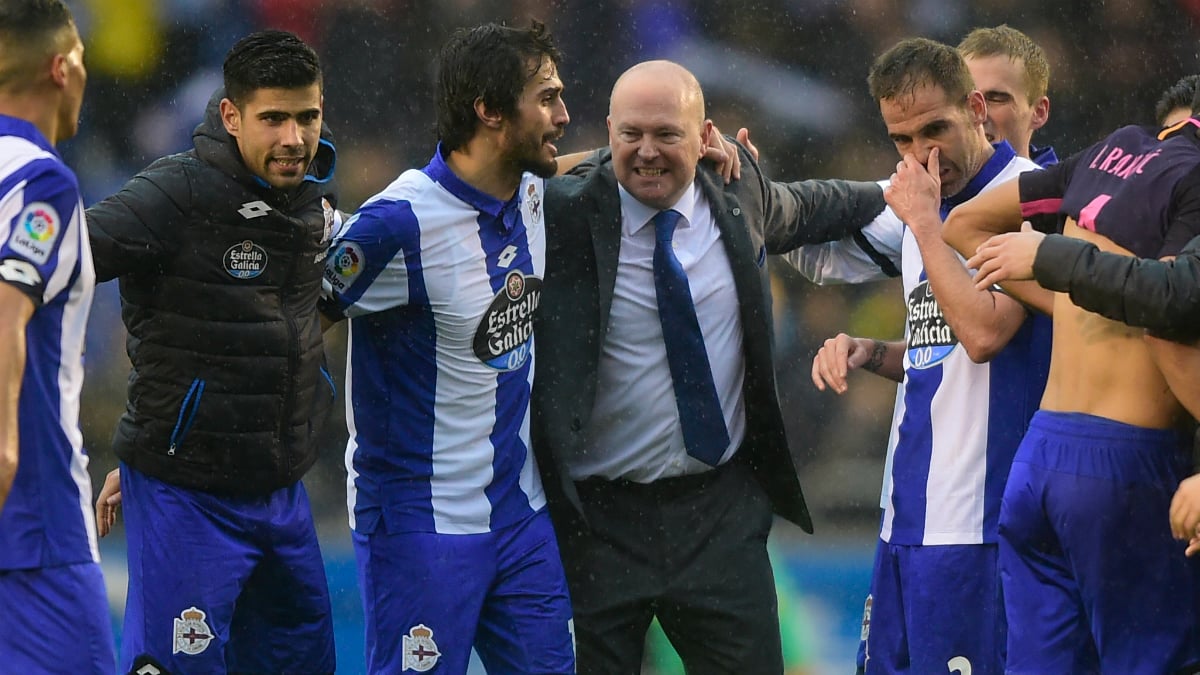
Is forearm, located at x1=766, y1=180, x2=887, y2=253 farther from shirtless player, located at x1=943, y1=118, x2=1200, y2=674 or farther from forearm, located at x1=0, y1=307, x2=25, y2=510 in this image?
forearm, located at x1=0, y1=307, x2=25, y2=510

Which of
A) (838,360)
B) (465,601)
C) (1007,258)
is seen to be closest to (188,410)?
(465,601)

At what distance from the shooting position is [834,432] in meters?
8.67

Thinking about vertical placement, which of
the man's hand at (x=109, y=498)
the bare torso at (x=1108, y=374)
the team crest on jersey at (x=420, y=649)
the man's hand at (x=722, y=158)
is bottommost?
the team crest on jersey at (x=420, y=649)

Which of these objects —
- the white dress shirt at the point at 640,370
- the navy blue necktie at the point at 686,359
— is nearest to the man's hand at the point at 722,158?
the white dress shirt at the point at 640,370

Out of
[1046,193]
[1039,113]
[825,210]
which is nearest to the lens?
[1046,193]

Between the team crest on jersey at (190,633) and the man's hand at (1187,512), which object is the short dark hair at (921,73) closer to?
the man's hand at (1187,512)

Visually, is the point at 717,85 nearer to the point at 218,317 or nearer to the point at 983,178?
the point at 983,178

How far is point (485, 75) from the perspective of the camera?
15.2 ft

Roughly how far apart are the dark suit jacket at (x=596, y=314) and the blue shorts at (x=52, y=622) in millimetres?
1588

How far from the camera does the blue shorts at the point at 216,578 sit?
4.55 m

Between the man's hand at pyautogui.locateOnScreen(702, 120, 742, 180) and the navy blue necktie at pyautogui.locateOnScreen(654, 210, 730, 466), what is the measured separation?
29 centimetres

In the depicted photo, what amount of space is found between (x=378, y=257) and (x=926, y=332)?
1.56 metres

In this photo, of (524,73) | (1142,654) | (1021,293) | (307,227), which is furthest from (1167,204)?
(307,227)

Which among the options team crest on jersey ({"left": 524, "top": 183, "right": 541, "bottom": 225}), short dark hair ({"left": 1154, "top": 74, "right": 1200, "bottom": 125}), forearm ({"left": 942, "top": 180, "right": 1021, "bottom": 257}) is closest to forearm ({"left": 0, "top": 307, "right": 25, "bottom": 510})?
team crest on jersey ({"left": 524, "top": 183, "right": 541, "bottom": 225})
